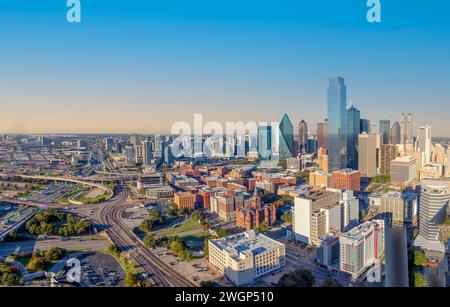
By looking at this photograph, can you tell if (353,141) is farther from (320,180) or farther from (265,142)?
(265,142)

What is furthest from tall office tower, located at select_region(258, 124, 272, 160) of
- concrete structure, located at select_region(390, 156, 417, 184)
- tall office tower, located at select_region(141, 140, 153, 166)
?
tall office tower, located at select_region(141, 140, 153, 166)

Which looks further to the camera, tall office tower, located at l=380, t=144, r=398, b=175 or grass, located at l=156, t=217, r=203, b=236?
tall office tower, located at l=380, t=144, r=398, b=175

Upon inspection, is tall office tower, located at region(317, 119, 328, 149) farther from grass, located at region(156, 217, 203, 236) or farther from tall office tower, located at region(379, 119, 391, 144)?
grass, located at region(156, 217, 203, 236)

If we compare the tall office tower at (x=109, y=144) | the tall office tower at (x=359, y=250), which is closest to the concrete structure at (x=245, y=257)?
the tall office tower at (x=359, y=250)

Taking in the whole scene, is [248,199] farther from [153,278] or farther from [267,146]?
[267,146]

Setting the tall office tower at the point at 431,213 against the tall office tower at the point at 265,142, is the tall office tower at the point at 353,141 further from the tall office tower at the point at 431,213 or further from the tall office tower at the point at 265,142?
the tall office tower at the point at 431,213

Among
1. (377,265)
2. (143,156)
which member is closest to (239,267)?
(377,265)

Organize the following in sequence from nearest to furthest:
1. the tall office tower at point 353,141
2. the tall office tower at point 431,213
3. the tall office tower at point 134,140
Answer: the tall office tower at point 431,213 < the tall office tower at point 353,141 < the tall office tower at point 134,140
